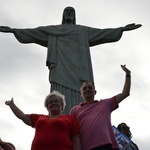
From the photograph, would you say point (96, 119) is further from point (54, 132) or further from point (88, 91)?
point (54, 132)

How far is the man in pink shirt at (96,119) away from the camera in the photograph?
121 inches

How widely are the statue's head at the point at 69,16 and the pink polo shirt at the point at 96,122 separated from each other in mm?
6224

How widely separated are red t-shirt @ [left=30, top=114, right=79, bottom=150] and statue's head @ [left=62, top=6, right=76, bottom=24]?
21.1 ft

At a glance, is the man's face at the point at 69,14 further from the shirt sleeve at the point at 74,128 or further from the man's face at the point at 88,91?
the shirt sleeve at the point at 74,128

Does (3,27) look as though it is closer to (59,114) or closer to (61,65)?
(61,65)

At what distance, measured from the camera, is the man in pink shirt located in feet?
10.1

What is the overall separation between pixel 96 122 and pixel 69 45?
18.0ft

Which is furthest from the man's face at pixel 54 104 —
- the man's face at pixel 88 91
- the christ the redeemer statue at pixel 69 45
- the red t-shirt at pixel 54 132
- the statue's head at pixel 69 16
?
the statue's head at pixel 69 16

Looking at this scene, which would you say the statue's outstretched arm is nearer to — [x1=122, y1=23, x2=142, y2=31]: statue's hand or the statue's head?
the statue's head

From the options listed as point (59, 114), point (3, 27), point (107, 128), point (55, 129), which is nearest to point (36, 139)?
point (55, 129)

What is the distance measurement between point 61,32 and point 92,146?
235 inches

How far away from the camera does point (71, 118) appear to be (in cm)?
327

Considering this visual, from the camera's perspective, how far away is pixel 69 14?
9430 mm

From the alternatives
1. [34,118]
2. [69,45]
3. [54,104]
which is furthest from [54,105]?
[69,45]
